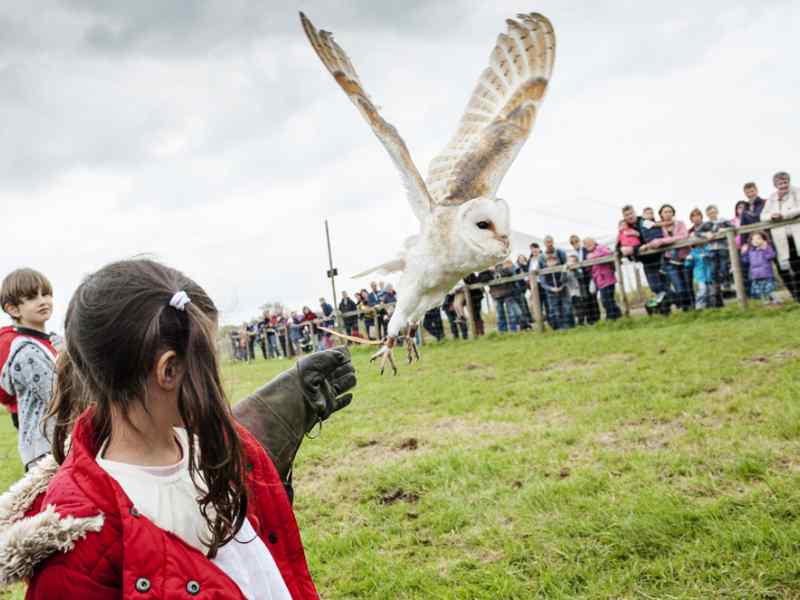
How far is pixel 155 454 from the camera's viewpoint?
3.80 ft

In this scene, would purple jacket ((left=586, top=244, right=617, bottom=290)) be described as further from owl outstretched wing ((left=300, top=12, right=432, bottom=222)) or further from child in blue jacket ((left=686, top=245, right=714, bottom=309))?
owl outstretched wing ((left=300, top=12, right=432, bottom=222))

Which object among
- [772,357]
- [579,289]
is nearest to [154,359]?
[772,357]

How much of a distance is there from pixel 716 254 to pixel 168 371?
7.08 metres

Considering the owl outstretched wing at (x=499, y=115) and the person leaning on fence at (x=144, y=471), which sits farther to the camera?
the owl outstretched wing at (x=499, y=115)

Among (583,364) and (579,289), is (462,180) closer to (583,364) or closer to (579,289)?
(583,364)

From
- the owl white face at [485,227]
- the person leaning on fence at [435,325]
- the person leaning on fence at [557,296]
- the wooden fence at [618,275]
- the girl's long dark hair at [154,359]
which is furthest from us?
the person leaning on fence at [435,325]

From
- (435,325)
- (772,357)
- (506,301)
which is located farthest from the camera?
(435,325)

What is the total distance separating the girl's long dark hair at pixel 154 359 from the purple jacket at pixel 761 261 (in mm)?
6813

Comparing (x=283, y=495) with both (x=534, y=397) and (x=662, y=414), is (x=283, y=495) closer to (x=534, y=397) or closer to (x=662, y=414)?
(x=662, y=414)

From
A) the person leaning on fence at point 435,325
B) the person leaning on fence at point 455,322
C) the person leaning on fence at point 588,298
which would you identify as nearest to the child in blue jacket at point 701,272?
the person leaning on fence at point 588,298

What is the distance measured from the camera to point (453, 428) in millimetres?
4363

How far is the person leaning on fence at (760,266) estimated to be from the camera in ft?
21.7

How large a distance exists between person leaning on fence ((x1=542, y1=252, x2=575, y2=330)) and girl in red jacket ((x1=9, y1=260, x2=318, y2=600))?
7.54 metres

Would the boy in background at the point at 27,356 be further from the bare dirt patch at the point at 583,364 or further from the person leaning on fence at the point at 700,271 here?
the person leaning on fence at the point at 700,271
